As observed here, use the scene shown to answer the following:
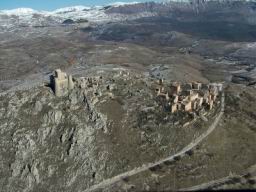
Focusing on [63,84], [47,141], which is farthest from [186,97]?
[47,141]

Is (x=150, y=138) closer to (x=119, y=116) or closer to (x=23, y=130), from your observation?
(x=119, y=116)

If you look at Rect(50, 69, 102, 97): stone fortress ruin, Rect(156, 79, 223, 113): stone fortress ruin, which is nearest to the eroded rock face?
Rect(50, 69, 102, 97): stone fortress ruin

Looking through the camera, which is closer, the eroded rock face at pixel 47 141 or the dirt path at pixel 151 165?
the dirt path at pixel 151 165

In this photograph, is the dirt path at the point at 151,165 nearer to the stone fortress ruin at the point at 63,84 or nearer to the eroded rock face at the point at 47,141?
the eroded rock face at the point at 47,141

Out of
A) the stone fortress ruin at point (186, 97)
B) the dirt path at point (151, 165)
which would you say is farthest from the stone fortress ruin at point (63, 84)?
the dirt path at point (151, 165)

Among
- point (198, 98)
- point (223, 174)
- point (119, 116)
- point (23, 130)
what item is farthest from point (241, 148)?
point (23, 130)
